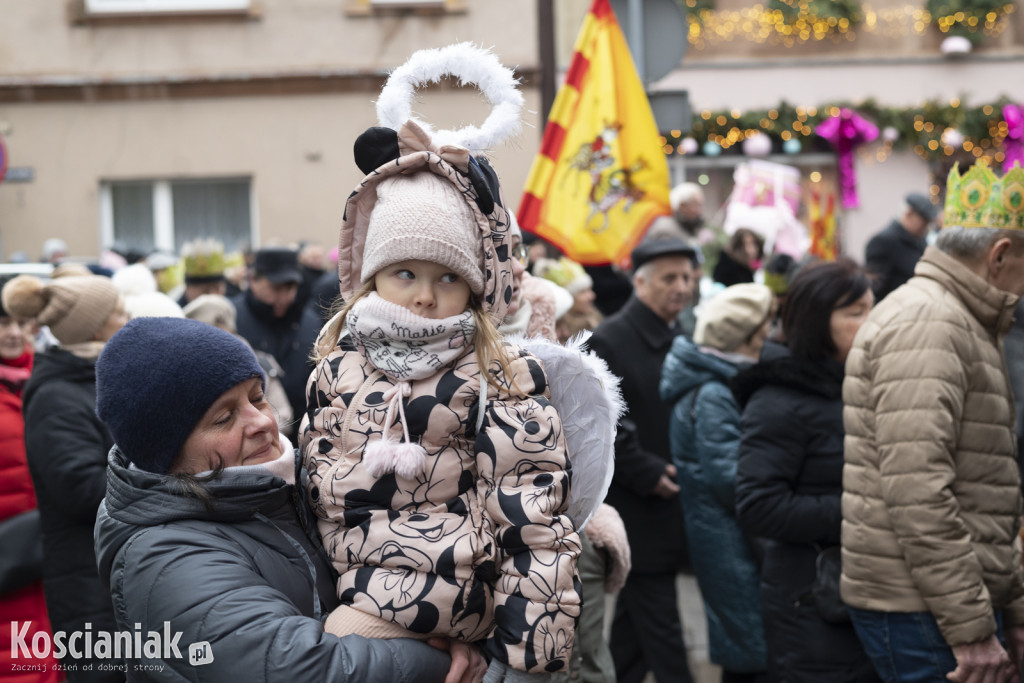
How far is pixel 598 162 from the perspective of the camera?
18.1 ft

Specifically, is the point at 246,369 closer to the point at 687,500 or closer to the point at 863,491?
the point at 863,491

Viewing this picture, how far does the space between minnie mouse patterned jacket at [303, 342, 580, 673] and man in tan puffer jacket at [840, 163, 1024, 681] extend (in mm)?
1358

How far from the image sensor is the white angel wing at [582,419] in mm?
2318

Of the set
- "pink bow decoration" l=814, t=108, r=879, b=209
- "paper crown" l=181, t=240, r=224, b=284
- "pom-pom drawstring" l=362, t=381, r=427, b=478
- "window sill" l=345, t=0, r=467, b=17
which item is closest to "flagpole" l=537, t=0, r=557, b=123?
"paper crown" l=181, t=240, r=224, b=284

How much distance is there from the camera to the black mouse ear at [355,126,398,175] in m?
2.26

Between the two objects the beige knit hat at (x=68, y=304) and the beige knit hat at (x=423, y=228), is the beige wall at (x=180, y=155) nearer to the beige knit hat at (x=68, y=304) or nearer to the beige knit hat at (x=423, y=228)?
the beige knit hat at (x=68, y=304)

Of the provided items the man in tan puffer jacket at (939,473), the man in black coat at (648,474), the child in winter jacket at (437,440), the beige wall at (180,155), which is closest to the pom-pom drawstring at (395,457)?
the child in winter jacket at (437,440)

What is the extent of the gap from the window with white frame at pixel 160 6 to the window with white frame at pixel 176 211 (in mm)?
2260

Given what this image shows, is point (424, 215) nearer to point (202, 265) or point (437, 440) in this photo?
point (437, 440)

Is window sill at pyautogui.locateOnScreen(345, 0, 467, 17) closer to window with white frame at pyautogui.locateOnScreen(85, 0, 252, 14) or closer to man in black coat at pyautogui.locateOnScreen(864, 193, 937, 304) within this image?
window with white frame at pyautogui.locateOnScreen(85, 0, 252, 14)

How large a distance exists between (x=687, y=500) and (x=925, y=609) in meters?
1.84

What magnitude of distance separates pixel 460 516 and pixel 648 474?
2.72 m

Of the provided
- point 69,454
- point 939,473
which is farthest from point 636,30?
point 69,454

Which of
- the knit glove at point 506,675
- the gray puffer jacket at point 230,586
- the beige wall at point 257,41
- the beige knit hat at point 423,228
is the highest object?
the beige wall at point 257,41
